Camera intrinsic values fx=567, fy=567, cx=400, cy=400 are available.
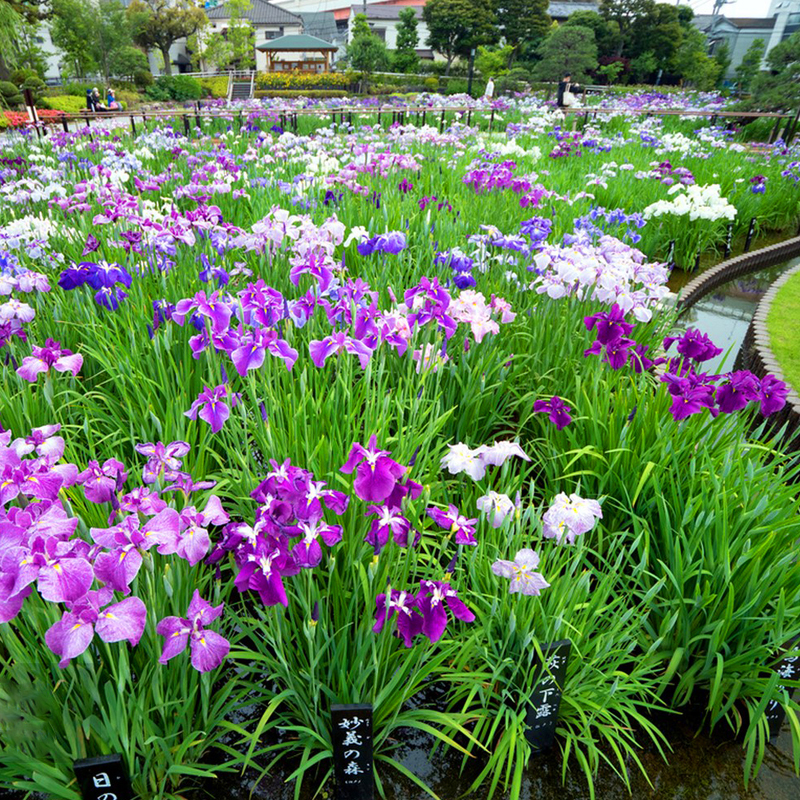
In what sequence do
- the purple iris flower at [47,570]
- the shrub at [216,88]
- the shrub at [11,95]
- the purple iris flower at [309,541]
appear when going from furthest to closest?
the shrub at [216,88] < the shrub at [11,95] < the purple iris flower at [309,541] < the purple iris flower at [47,570]

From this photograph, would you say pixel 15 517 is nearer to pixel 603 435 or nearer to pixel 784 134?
pixel 603 435

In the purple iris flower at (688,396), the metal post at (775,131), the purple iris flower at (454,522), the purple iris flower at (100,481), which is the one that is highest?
the purple iris flower at (100,481)

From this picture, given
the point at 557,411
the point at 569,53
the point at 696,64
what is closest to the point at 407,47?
the point at 569,53

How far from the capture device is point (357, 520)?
182 cm

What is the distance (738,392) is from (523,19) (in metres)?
50.6

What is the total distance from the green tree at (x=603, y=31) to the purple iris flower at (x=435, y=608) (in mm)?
51289

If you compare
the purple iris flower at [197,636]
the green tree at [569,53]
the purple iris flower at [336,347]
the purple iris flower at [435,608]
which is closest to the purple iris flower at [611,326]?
the purple iris flower at [336,347]

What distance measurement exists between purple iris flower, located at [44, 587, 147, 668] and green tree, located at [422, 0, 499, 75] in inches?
1863

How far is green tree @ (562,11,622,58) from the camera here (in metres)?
42.8

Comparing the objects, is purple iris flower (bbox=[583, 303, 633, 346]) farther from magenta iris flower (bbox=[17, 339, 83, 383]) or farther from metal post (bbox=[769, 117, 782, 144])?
metal post (bbox=[769, 117, 782, 144])

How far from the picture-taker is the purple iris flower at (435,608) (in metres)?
1.36

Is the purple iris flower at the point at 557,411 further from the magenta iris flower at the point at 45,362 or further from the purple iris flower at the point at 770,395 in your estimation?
the magenta iris flower at the point at 45,362

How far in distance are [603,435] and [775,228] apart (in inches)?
313

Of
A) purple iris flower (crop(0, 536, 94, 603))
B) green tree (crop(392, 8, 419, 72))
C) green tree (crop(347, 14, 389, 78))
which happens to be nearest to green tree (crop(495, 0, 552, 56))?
green tree (crop(392, 8, 419, 72))
